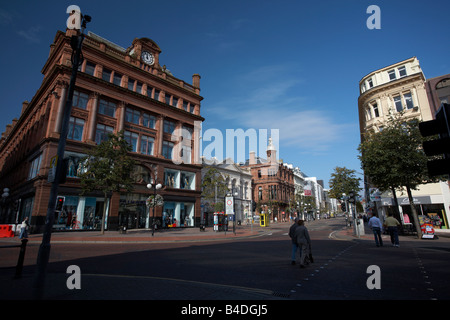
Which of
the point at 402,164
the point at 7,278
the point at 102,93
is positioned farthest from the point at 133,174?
the point at 402,164

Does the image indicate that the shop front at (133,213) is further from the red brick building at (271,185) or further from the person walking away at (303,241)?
the red brick building at (271,185)

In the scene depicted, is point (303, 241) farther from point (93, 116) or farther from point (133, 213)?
point (93, 116)

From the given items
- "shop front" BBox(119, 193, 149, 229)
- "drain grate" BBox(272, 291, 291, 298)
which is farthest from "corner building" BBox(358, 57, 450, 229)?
"shop front" BBox(119, 193, 149, 229)

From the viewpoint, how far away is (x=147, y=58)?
36781mm

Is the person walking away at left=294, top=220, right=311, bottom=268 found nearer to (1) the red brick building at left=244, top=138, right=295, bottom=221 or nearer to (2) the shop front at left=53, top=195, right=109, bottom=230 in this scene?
(2) the shop front at left=53, top=195, right=109, bottom=230

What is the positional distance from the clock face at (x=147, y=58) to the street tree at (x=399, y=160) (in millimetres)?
31931

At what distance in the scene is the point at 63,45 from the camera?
93.0 ft

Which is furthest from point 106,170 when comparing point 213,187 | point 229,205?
point 213,187

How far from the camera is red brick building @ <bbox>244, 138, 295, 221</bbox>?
69.4 m

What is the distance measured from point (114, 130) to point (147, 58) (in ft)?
42.0

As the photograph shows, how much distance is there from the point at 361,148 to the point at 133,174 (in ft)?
85.6

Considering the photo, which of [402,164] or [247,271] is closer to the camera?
[247,271]

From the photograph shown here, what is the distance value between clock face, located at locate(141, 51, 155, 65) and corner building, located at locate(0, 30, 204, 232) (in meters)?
0.17
